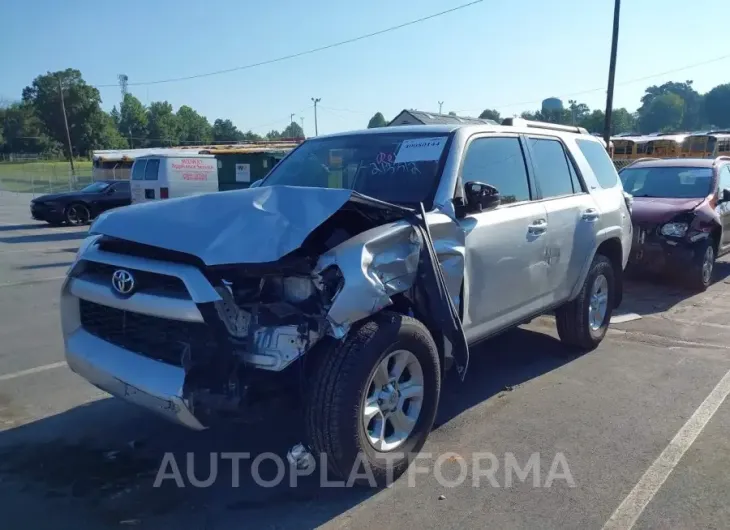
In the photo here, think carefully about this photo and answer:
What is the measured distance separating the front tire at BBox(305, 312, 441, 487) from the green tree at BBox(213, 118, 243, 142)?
112 meters

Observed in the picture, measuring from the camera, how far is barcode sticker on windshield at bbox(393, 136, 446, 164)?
14.1ft

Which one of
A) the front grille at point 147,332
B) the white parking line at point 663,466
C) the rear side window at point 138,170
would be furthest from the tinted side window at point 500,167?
the rear side window at point 138,170

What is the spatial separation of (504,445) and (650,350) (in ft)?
9.24

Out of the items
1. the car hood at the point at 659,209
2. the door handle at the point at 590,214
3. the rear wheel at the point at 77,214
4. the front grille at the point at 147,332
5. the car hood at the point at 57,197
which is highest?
the door handle at the point at 590,214

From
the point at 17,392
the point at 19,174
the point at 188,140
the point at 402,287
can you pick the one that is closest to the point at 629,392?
the point at 402,287

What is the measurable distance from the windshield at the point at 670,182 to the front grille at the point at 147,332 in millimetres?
8505

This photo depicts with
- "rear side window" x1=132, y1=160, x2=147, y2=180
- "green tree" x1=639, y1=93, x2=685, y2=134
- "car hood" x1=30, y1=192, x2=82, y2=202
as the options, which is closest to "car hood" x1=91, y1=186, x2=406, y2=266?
"rear side window" x1=132, y1=160, x2=147, y2=180

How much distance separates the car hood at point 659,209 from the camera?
8750 millimetres

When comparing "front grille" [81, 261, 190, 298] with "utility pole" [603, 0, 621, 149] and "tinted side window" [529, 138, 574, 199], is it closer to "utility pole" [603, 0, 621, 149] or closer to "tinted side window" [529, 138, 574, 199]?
"tinted side window" [529, 138, 574, 199]

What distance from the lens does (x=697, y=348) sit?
242 inches

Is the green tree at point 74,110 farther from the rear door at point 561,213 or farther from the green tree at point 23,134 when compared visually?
the rear door at point 561,213

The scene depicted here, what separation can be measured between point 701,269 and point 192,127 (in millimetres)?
125000

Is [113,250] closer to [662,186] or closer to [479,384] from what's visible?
[479,384]

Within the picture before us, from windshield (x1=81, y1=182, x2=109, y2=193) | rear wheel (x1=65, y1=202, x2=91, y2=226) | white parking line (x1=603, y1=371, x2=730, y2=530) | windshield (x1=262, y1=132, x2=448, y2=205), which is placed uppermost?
windshield (x1=262, y1=132, x2=448, y2=205)
